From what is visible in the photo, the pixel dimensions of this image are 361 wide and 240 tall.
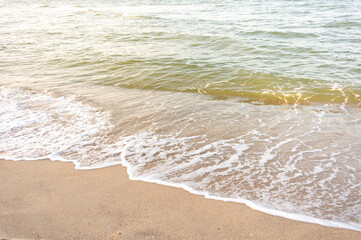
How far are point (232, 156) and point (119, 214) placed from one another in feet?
5.52

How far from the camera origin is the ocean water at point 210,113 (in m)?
3.46

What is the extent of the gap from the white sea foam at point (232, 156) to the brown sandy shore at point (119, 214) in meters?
0.17

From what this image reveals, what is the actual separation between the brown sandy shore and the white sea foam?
0.56 ft

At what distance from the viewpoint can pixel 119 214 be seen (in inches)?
114

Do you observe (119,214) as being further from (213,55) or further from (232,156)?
(213,55)

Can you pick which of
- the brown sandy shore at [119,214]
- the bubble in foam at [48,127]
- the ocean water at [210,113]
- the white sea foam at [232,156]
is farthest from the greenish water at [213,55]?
the brown sandy shore at [119,214]

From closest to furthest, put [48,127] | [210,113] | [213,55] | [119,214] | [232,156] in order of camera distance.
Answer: [119,214]
[232,156]
[48,127]
[210,113]
[213,55]

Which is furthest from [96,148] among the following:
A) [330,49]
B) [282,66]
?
[330,49]

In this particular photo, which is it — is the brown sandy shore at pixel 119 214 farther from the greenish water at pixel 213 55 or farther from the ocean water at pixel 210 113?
the greenish water at pixel 213 55

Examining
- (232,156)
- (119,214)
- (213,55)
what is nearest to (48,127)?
(119,214)

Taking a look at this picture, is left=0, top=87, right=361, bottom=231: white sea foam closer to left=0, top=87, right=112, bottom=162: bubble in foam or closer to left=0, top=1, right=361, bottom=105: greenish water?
left=0, top=87, right=112, bottom=162: bubble in foam

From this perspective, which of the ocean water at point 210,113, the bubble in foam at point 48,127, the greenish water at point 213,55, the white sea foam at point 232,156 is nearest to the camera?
the white sea foam at point 232,156

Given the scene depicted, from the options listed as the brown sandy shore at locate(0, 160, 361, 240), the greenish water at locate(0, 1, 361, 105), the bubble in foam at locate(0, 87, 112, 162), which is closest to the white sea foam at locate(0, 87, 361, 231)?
the bubble in foam at locate(0, 87, 112, 162)

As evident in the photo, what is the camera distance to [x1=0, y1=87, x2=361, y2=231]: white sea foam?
3148 mm
